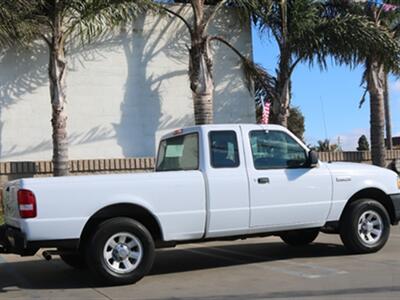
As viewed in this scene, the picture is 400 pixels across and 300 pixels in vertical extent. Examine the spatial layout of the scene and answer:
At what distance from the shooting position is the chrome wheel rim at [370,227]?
30.9ft

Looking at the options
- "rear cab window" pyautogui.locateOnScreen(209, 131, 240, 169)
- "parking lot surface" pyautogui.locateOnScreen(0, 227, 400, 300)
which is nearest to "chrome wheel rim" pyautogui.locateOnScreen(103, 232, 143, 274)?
"parking lot surface" pyautogui.locateOnScreen(0, 227, 400, 300)

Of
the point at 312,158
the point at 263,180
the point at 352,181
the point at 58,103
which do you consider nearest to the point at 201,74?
the point at 58,103

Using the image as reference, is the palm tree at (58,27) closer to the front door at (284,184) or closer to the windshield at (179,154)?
the windshield at (179,154)

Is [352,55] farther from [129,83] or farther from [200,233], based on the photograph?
[200,233]

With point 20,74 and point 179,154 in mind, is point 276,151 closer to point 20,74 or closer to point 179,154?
point 179,154

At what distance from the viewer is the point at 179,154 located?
9242 millimetres

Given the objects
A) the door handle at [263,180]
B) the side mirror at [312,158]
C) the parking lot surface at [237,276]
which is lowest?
the parking lot surface at [237,276]

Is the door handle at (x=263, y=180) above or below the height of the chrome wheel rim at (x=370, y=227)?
above

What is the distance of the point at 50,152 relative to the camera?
53.4 feet

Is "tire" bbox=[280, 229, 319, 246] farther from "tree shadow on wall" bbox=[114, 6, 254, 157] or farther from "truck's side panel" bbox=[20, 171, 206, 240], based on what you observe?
"tree shadow on wall" bbox=[114, 6, 254, 157]

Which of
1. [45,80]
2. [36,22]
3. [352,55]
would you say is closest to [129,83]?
[45,80]

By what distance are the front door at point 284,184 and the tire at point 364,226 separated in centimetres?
43

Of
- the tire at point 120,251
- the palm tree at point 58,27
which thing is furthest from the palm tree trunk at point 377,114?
the tire at point 120,251

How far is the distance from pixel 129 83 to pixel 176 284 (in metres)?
10.1
